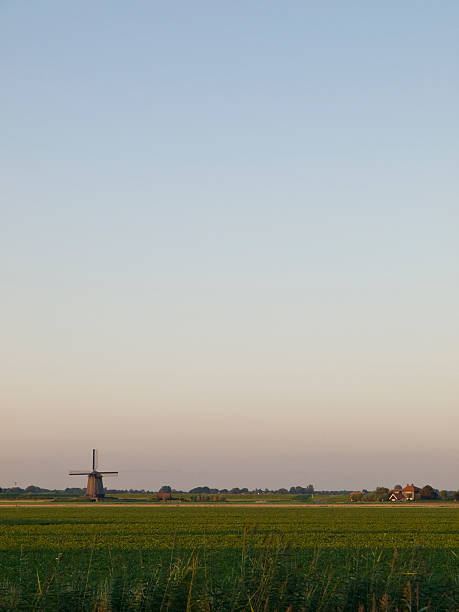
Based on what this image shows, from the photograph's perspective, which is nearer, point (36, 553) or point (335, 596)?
point (335, 596)

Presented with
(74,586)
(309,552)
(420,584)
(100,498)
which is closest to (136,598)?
(74,586)

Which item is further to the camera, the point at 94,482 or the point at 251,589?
the point at 94,482

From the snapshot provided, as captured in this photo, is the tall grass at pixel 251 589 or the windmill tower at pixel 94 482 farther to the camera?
the windmill tower at pixel 94 482

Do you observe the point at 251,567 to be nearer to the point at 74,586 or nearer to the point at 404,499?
the point at 74,586

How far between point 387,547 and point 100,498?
5858 inches

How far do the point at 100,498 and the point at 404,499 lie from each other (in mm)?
76156

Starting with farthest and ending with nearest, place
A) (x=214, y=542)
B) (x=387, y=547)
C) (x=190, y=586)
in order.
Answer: (x=214, y=542) → (x=387, y=547) → (x=190, y=586)

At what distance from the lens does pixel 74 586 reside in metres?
8.91

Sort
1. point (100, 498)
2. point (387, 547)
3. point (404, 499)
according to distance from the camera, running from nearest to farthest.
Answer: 1. point (387, 547)
2. point (100, 498)
3. point (404, 499)

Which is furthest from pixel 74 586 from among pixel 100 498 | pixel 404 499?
pixel 404 499

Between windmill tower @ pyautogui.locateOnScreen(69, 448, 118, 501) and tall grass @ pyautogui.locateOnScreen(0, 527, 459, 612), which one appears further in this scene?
windmill tower @ pyautogui.locateOnScreen(69, 448, 118, 501)

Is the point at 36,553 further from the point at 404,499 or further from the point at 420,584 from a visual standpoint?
the point at 404,499

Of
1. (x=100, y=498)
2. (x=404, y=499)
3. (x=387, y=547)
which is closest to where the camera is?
(x=387, y=547)

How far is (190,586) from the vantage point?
852 cm
